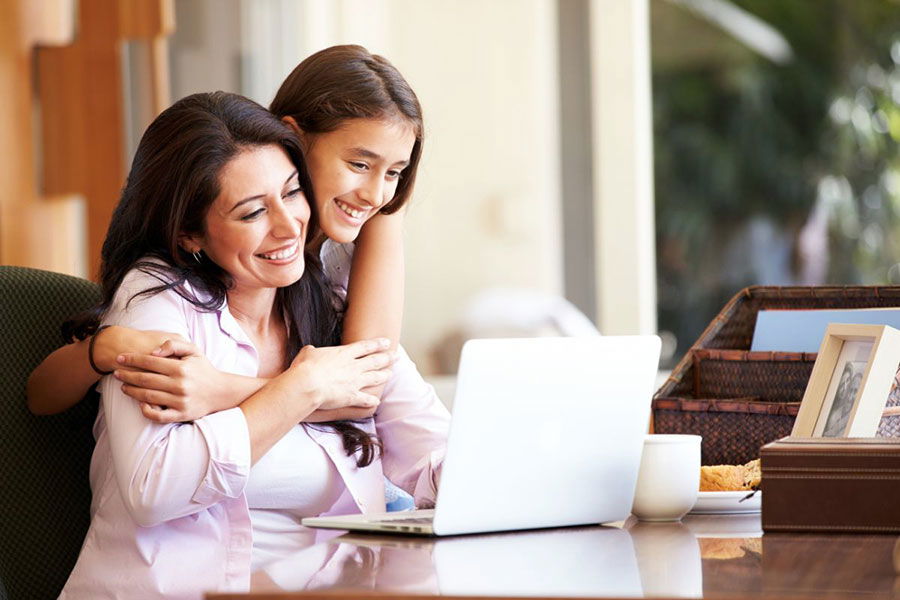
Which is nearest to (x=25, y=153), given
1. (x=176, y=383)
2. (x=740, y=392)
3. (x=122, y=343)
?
(x=122, y=343)

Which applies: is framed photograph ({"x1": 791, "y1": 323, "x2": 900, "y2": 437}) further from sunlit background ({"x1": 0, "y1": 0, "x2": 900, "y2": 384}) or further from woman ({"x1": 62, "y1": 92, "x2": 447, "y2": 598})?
sunlit background ({"x1": 0, "y1": 0, "x2": 900, "y2": 384})

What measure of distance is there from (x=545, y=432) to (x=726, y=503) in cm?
26

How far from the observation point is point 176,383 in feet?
4.61

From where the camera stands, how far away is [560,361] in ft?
4.12

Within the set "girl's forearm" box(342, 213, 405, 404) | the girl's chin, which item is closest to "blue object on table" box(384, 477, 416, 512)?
"girl's forearm" box(342, 213, 405, 404)

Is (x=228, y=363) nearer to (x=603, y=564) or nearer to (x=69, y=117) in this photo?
(x=603, y=564)

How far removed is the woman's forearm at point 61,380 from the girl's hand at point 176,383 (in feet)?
0.45

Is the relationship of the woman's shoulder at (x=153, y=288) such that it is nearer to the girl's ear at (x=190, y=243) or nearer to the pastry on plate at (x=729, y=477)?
the girl's ear at (x=190, y=243)

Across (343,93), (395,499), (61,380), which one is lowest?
(395,499)

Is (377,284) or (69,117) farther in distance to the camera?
(69,117)

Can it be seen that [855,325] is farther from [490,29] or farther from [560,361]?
[490,29]

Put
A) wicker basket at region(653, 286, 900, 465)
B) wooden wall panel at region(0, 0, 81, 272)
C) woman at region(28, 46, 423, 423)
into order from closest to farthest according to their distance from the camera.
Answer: wicker basket at region(653, 286, 900, 465) → woman at region(28, 46, 423, 423) → wooden wall panel at region(0, 0, 81, 272)

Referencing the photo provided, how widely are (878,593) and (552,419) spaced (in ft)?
1.33

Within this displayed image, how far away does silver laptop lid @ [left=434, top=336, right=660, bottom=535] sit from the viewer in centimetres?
122
